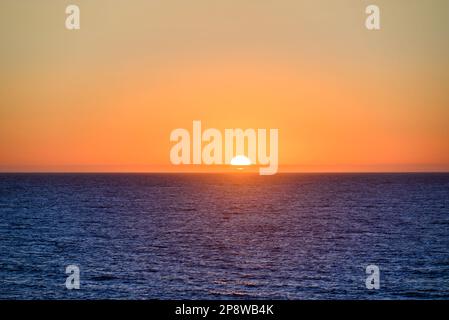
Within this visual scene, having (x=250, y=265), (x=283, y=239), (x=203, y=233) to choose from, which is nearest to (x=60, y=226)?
(x=203, y=233)

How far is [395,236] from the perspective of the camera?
66.3m

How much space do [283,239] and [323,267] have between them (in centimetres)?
1858

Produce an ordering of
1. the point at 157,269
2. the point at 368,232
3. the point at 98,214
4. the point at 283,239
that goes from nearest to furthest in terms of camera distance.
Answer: the point at 157,269 → the point at 283,239 → the point at 368,232 → the point at 98,214

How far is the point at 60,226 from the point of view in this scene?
2950 inches
